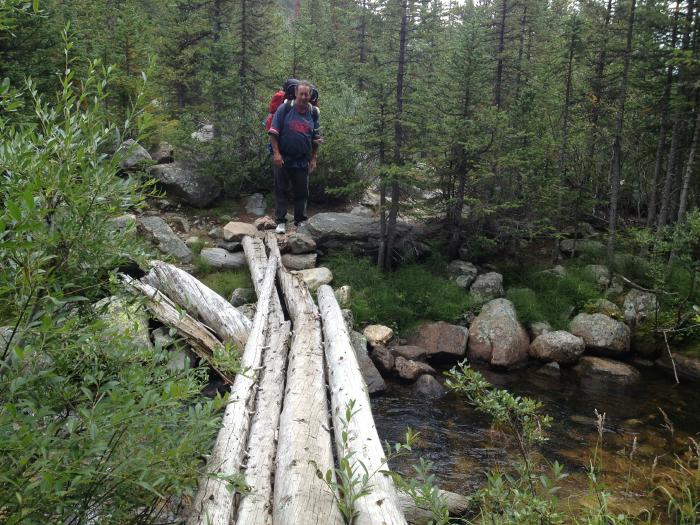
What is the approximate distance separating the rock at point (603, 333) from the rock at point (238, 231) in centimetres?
766

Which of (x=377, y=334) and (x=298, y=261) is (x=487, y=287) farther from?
(x=298, y=261)

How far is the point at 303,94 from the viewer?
31.7 ft

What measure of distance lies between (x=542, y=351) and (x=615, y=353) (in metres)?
1.70

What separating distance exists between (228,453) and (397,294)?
305 inches

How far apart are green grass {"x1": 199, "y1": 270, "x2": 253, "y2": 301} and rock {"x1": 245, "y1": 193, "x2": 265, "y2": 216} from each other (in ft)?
10.3

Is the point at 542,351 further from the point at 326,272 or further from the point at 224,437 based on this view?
the point at 224,437

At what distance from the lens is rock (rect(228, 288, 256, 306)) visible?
9.53 metres

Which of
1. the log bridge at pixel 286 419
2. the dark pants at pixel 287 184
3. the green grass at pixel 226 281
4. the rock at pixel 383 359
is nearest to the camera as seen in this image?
the log bridge at pixel 286 419

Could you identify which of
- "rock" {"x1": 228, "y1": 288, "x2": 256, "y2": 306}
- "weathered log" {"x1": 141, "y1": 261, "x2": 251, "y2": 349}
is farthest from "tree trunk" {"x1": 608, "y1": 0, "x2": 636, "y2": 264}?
"weathered log" {"x1": 141, "y1": 261, "x2": 251, "y2": 349}

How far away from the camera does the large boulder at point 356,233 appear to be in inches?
459

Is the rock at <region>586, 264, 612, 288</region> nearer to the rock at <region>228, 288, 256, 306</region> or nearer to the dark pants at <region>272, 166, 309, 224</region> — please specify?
the dark pants at <region>272, 166, 309, 224</region>

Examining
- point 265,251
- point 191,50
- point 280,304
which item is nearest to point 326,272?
point 265,251

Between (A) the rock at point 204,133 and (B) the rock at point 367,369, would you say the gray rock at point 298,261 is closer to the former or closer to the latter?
(B) the rock at point 367,369

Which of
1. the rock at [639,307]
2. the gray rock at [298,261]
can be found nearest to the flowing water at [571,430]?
the rock at [639,307]
